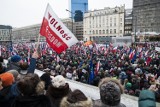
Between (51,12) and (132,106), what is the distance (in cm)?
449

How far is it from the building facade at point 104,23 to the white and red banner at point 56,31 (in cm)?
8959

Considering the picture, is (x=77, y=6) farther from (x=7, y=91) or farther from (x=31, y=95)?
(x=31, y=95)

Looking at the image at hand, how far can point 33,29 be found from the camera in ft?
529

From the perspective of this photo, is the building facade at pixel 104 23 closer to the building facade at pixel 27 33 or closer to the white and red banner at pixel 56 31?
the building facade at pixel 27 33

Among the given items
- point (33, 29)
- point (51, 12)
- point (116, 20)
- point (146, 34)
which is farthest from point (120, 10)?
point (51, 12)

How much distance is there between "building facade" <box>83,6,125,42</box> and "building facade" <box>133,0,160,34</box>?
12802 mm

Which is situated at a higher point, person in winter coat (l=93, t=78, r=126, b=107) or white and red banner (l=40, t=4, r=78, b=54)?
white and red banner (l=40, t=4, r=78, b=54)

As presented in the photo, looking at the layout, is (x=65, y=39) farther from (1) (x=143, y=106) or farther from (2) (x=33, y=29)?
(2) (x=33, y=29)

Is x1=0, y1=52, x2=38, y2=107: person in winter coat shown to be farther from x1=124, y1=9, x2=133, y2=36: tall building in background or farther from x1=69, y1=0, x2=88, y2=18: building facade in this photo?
x1=69, y1=0, x2=88, y2=18: building facade

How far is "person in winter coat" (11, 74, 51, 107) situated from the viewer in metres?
2.57

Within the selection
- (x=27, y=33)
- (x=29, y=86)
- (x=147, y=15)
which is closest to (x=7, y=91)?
(x=29, y=86)

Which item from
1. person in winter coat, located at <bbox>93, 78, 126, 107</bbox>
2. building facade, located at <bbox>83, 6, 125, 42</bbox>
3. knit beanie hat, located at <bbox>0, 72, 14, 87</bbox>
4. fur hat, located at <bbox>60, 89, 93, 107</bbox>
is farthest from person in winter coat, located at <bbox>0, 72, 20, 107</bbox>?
building facade, located at <bbox>83, 6, 125, 42</bbox>

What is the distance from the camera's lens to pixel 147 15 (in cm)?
8425

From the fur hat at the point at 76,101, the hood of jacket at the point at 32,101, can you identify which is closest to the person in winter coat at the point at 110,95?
the fur hat at the point at 76,101
